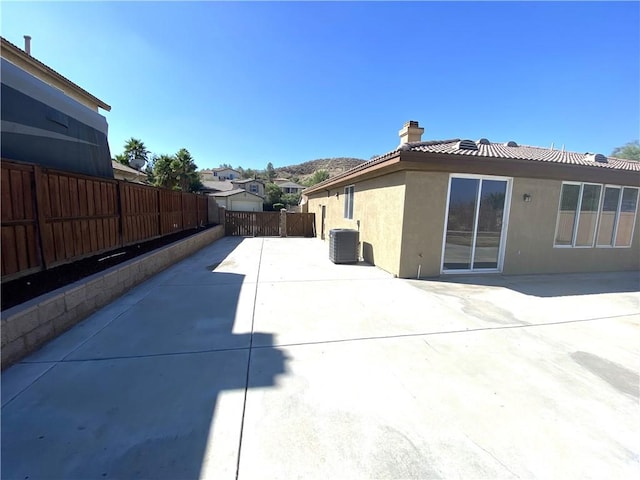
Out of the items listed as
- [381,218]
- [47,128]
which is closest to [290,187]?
[381,218]

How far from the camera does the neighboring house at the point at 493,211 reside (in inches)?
256

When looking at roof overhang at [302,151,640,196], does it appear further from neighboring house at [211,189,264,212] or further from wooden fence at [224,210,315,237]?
neighboring house at [211,189,264,212]

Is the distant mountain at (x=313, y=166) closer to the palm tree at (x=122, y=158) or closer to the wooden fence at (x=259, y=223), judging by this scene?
the palm tree at (x=122, y=158)

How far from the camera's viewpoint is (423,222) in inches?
261

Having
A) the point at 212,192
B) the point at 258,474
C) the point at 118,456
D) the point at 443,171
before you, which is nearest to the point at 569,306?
the point at 443,171

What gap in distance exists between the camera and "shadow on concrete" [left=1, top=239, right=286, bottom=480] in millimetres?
1758

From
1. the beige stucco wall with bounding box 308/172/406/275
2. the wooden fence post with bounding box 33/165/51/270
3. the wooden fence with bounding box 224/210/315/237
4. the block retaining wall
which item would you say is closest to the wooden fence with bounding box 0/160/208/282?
the wooden fence post with bounding box 33/165/51/270

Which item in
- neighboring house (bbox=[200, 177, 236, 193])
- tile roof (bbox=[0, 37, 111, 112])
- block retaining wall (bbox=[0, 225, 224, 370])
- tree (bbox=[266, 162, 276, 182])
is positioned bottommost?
block retaining wall (bbox=[0, 225, 224, 370])

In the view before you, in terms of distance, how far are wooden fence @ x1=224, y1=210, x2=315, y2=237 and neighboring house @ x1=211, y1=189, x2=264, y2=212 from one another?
21584 mm

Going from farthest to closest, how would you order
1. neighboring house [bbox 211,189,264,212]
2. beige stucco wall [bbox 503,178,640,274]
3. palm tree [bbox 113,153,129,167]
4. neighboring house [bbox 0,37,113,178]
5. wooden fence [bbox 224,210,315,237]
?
neighboring house [bbox 211,189,264,212] → palm tree [bbox 113,153,129,167] → wooden fence [bbox 224,210,315,237] → beige stucco wall [bbox 503,178,640,274] → neighboring house [bbox 0,37,113,178]

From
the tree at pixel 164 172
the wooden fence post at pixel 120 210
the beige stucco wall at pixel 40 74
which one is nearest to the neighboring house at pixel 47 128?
the wooden fence post at pixel 120 210

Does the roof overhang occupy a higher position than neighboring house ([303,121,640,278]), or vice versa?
the roof overhang

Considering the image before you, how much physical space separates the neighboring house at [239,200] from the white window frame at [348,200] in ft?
92.9

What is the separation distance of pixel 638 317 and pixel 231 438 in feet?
22.2
